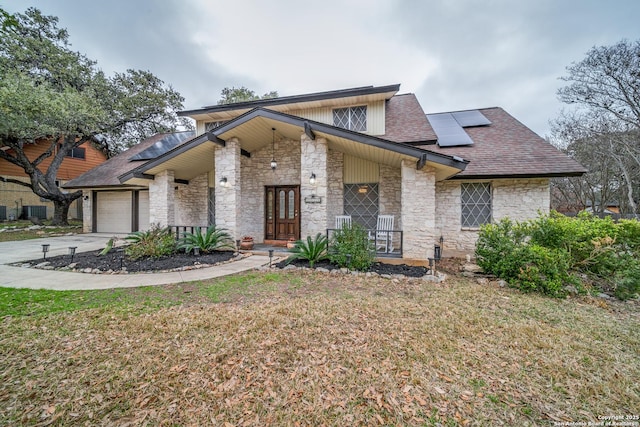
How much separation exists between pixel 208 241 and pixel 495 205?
913 cm

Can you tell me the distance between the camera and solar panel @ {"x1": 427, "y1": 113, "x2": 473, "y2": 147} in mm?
8695

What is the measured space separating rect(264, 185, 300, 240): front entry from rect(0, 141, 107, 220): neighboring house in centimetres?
1816

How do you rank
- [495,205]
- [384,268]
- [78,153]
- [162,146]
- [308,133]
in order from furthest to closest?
[78,153] < [162,146] < [495,205] < [308,133] < [384,268]

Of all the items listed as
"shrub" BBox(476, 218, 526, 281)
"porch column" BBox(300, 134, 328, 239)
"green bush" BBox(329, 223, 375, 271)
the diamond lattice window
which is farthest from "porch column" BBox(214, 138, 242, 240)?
"shrub" BBox(476, 218, 526, 281)

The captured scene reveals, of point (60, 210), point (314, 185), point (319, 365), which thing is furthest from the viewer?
point (60, 210)

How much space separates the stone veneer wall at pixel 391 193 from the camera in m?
8.25

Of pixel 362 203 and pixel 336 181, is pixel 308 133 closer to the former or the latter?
pixel 336 181

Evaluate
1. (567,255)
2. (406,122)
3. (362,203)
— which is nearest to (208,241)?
(362,203)

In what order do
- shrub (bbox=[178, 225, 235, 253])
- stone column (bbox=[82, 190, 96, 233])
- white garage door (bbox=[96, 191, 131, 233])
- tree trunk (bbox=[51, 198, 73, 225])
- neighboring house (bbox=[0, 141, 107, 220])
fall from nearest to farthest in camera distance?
1. shrub (bbox=[178, 225, 235, 253])
2. white garage door (bbox=[96, 191, 131, 233])
3. stone column (bbox=[82, 190, 96, 233])
4. tree trunk (bbox=[51, 198, 73, 225])
5. neighboring house (bbox=[0, 141, 107, 220])

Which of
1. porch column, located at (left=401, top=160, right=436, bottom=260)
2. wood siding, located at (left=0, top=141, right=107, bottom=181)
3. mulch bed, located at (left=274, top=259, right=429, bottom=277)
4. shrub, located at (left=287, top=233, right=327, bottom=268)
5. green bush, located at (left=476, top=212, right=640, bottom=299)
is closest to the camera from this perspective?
green bush, located at (left=476, top=212, right=640, bottom=299)

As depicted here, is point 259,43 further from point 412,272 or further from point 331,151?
point 412,272

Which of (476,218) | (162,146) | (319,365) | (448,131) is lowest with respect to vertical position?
(319,365)

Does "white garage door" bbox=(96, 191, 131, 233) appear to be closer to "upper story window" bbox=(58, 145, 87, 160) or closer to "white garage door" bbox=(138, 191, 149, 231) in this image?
"white garage door" bbox=(138, 191, 149, 231)

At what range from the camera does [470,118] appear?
33.4ft
